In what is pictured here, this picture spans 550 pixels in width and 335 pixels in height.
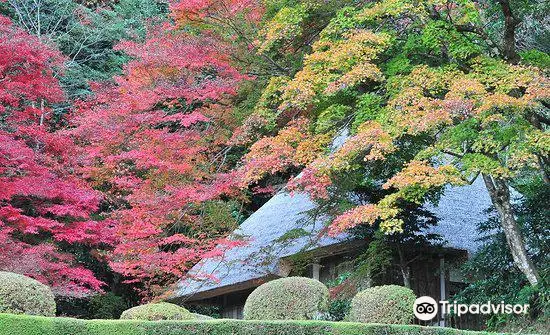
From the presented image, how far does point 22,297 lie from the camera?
8.61 meters

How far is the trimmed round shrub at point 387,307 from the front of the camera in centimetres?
895

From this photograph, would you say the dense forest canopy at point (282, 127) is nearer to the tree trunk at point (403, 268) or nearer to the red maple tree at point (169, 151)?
the red maple tree at point (169, 151)

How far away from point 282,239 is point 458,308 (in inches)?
136

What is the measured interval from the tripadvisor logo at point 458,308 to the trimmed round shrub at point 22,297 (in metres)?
4.77

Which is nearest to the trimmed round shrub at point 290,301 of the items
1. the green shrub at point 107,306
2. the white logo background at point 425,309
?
the white logo background at point 425,309

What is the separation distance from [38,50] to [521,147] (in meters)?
10.5

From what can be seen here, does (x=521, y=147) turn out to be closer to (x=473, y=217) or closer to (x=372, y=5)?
(x=372, y=5)

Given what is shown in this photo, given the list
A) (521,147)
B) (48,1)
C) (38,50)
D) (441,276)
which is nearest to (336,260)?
(441,276)

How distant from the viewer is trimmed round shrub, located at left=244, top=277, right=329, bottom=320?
932cm

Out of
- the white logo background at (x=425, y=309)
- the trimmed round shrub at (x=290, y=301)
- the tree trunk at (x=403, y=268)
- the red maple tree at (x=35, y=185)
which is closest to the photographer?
the trimmed round shrub at (x=290, y=301)

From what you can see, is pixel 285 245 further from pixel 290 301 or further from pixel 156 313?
pixel 156 313

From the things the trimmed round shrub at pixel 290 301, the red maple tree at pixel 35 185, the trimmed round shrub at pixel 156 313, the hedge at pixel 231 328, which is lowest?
the hedge at pixel 231 328

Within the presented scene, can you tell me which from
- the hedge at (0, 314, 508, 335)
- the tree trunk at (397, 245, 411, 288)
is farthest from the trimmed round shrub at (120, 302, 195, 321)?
the tree trunk at (397, 245, 411, 288)

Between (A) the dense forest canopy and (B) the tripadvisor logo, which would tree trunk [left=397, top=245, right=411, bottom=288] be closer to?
(A) the dense forest canopy
